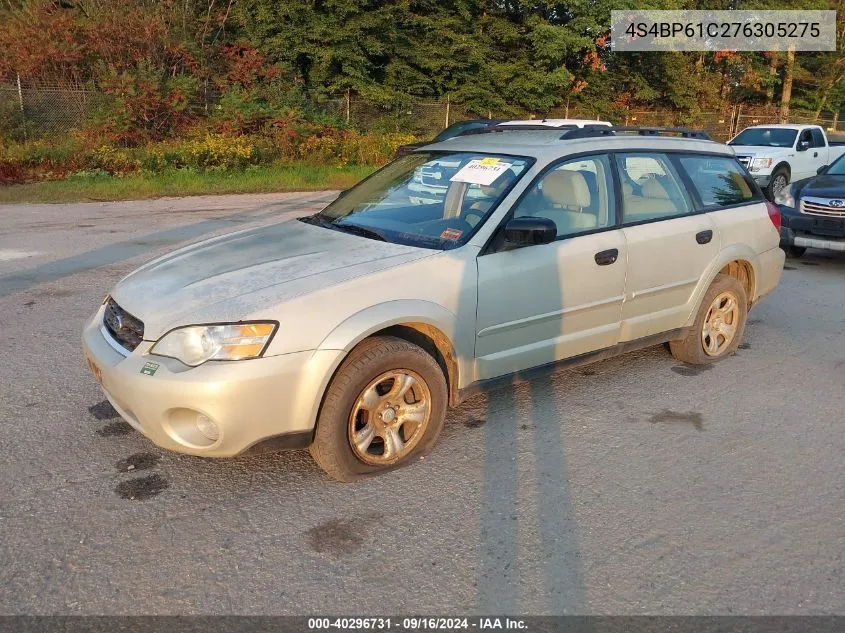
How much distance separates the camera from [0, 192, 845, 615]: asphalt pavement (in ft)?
9.37

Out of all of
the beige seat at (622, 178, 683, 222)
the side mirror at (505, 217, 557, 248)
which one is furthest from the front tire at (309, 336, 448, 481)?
the beige seat at (622, 178, 683, 222)

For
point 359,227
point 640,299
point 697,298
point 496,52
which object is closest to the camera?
point 359,227

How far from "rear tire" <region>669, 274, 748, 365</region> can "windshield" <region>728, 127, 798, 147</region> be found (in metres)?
12.9

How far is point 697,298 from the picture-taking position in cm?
525

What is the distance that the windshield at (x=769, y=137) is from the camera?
16.8 metres

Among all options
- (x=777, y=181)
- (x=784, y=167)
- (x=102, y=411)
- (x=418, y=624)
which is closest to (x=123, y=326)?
(x=102, y=411)

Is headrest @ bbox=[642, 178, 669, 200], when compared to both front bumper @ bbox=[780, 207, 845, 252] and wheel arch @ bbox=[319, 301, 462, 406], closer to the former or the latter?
wheel arch @ bbox=[319, 301, 462, 406]

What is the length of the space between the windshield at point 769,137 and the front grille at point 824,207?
8236 millimetres

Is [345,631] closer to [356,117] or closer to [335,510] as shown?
[335,510]

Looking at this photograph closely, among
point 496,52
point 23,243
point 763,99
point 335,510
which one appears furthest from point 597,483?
point 763,99

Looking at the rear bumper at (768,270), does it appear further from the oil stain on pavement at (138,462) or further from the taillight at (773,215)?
the oil stain on pavement at (138,462)

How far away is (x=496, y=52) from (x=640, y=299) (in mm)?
28819

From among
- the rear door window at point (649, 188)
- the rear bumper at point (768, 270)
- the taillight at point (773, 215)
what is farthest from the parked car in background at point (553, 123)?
the rear door window at point (649, 188)

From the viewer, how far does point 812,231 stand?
30.6 ft
